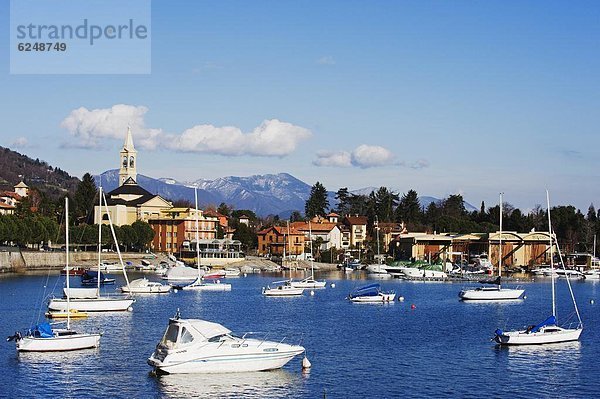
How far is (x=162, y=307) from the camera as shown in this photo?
2507 inches

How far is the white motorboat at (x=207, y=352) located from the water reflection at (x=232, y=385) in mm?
317

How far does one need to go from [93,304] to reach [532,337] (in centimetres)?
2862

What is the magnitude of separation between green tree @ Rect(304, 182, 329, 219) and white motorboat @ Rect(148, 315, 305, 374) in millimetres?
134391

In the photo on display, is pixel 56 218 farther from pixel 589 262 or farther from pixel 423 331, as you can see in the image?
pixel 423 331

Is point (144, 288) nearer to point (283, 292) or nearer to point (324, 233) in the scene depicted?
point (283, 292)

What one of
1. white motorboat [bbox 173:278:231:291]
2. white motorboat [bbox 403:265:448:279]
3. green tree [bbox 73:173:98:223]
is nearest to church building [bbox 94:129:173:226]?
green tree [bbox 73:173:98:223]

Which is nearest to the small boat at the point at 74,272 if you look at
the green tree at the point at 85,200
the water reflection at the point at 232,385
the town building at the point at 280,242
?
the green tree at the point at 85,200

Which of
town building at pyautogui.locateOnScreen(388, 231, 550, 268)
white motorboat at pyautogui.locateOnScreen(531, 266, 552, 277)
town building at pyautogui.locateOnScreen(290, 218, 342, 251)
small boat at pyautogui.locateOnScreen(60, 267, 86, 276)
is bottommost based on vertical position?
white motorboat at pyautogui.locateOnScreen(531, 266, 552, 277)

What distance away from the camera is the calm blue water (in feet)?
107

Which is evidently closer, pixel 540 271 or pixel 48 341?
pixel 48 341

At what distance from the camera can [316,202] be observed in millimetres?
171500

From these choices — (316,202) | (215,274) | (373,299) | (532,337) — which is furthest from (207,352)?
(316,202)

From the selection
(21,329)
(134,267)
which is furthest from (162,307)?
(134,267)

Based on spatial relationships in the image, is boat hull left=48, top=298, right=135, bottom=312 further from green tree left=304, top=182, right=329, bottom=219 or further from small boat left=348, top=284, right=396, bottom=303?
green tree left=304, top=182, right=329, bottom=219
